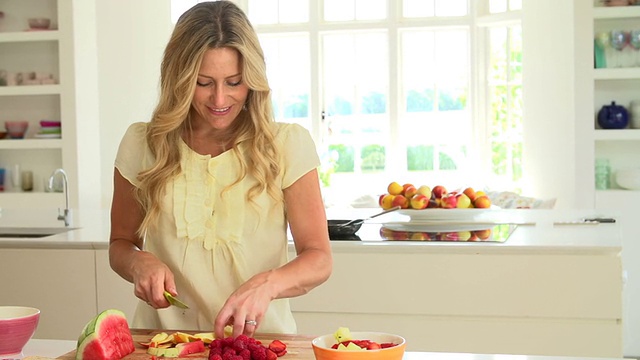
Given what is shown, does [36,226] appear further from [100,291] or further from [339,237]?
[339,237]

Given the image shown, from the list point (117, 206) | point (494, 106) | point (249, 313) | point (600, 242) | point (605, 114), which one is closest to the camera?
point (249, 313)

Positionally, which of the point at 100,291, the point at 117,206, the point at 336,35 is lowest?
the point at 100,291

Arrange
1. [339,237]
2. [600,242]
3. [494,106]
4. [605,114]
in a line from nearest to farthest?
1. [600,242]
2. [339,237]
3. [605,114]
4. [494,106]

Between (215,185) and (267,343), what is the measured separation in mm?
401

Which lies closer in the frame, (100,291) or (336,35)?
(100,291)

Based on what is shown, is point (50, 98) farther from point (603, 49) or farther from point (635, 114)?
point (635, 114)

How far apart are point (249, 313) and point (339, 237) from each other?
60.4 inches

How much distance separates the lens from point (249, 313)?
1.69 metres

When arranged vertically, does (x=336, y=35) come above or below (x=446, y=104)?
above

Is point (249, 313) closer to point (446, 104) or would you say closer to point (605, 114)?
point (605, 114)

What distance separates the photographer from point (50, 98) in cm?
712

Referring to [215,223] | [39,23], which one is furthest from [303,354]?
[39,23]

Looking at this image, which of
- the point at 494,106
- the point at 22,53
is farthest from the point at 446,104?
the point at 22,53

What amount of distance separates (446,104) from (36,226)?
202 inches
